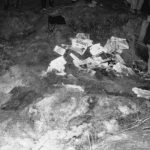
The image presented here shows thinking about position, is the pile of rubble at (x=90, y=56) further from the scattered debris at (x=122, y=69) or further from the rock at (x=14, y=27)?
the rock at (x=14, y=27)

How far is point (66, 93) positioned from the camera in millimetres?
3273

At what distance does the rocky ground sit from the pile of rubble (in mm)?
103

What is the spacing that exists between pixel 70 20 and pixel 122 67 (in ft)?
4.54

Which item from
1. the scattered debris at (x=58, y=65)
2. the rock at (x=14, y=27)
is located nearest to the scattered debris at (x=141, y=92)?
the scattered debris at (x=58, y=65)

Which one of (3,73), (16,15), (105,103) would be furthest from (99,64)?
(16,15)

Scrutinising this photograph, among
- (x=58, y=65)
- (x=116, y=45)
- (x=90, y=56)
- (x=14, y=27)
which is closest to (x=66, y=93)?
(x=58, y=65)

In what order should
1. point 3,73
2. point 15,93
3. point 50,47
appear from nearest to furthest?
1. point 15,93
2. point 3,73
3. point 50,47

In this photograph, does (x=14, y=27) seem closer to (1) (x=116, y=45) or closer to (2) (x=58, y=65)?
(2) (x=58, y=65)

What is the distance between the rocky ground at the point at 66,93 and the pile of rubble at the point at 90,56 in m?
0.10

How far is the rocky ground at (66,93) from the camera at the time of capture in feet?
9.12

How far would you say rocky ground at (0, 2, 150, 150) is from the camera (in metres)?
2.78

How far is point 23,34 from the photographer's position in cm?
446

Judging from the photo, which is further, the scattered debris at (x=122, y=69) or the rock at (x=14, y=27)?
the rock at (x=14, y=27)

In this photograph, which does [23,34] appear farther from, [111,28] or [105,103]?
[105,103]
